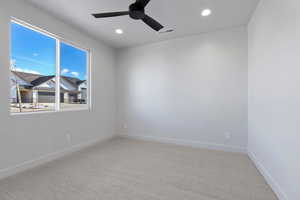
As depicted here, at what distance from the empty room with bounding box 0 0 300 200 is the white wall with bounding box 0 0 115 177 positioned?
17 mm

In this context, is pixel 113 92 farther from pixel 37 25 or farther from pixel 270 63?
pixel 270 63

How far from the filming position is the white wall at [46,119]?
1923 mm

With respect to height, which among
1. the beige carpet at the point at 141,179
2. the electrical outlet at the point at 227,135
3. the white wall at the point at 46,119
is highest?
the white wall at the point at 46,119

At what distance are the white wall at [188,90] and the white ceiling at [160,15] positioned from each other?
0.37 metres

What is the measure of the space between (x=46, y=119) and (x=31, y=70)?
0.91 meters

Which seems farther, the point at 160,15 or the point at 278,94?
the point at 160,15

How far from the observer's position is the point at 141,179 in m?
1.93

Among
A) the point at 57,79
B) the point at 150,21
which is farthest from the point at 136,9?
the point at 57,79

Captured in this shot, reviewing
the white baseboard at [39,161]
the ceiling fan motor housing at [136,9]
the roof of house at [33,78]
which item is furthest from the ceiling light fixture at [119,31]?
the white baseboard at [39,161]

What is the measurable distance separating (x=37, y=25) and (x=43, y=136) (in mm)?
1958

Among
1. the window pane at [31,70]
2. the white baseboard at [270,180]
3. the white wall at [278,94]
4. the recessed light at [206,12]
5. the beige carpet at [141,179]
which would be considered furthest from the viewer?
the recessed light at [206,12]

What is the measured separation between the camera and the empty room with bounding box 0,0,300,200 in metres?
1.63

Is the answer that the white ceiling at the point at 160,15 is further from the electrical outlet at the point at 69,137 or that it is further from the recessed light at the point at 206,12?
the electrical outlet at the point at 69,137

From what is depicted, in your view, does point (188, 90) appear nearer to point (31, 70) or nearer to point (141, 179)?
point (141, 179)
